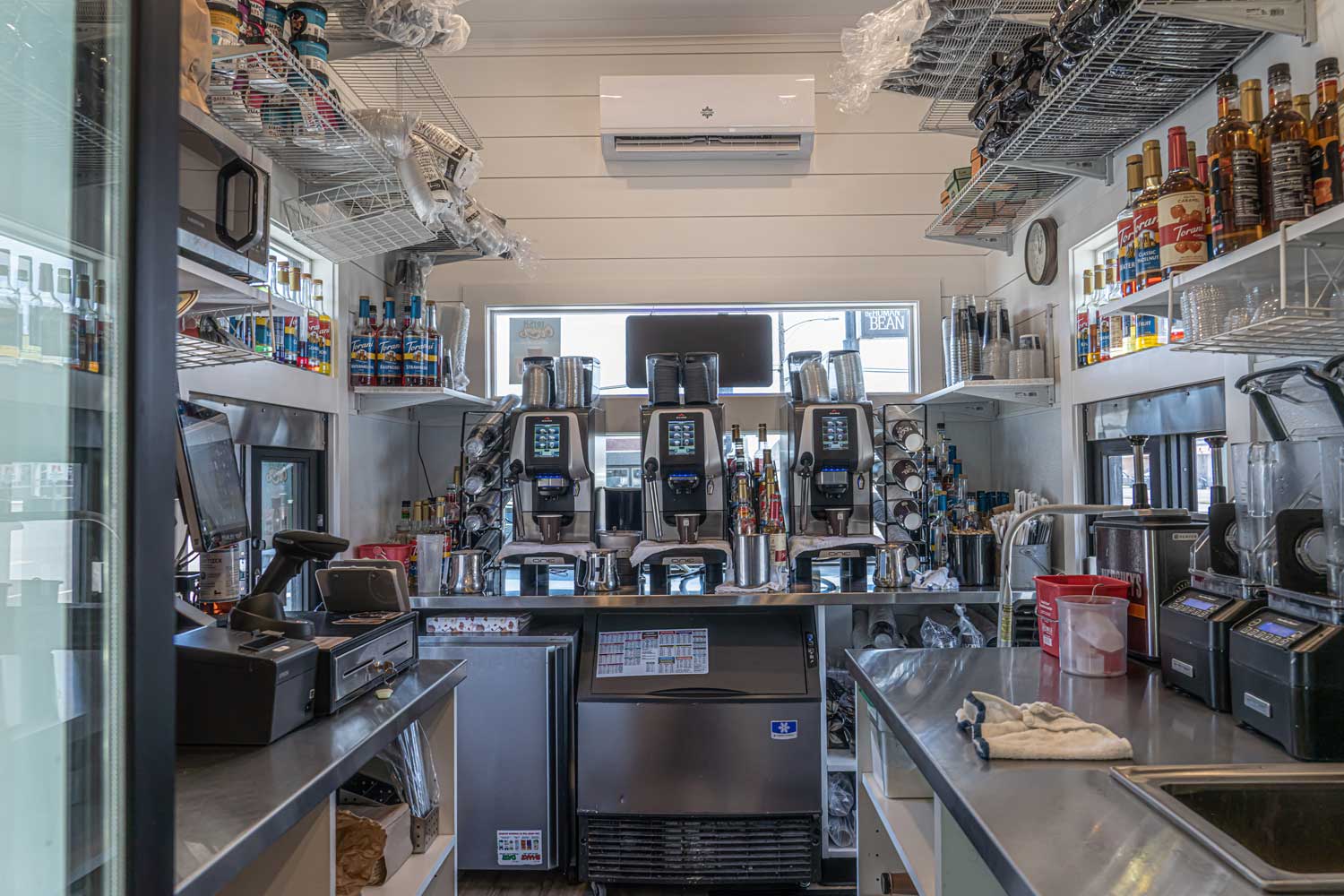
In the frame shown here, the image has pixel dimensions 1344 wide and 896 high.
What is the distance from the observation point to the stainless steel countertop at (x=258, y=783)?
0.97 meters

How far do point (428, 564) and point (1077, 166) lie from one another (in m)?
2.71

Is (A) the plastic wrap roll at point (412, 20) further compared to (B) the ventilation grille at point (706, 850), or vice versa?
(B) the ventilation grille at point (706, 850)

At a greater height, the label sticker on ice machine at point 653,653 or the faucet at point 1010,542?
the faucet at point 1010,542

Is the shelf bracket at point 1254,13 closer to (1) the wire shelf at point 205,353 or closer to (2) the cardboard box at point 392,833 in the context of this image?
(1) the wire shelf at point 205,353

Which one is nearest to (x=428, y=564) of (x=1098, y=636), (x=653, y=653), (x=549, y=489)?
(x=549, y=489)

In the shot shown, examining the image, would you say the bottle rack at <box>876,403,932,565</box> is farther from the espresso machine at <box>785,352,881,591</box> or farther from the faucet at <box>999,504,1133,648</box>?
the faucet at <box>999,504,1133,648</box>

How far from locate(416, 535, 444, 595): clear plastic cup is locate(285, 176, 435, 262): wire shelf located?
1.14 meters

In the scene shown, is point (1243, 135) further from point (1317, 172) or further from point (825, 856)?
point (825, 856)

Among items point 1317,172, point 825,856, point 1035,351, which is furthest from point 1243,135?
point 825,856

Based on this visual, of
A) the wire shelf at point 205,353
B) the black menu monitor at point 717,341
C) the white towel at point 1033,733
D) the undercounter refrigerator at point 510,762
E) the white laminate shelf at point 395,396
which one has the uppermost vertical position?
the black menu monitor at point 717,341

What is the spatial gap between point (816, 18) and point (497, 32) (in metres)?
1.57

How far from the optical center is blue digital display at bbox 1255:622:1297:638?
51.3 inches

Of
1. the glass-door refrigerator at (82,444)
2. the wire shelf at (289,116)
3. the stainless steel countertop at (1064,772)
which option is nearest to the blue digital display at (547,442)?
the wire shelf at (289,116)

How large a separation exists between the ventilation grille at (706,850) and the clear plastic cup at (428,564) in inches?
41.1
